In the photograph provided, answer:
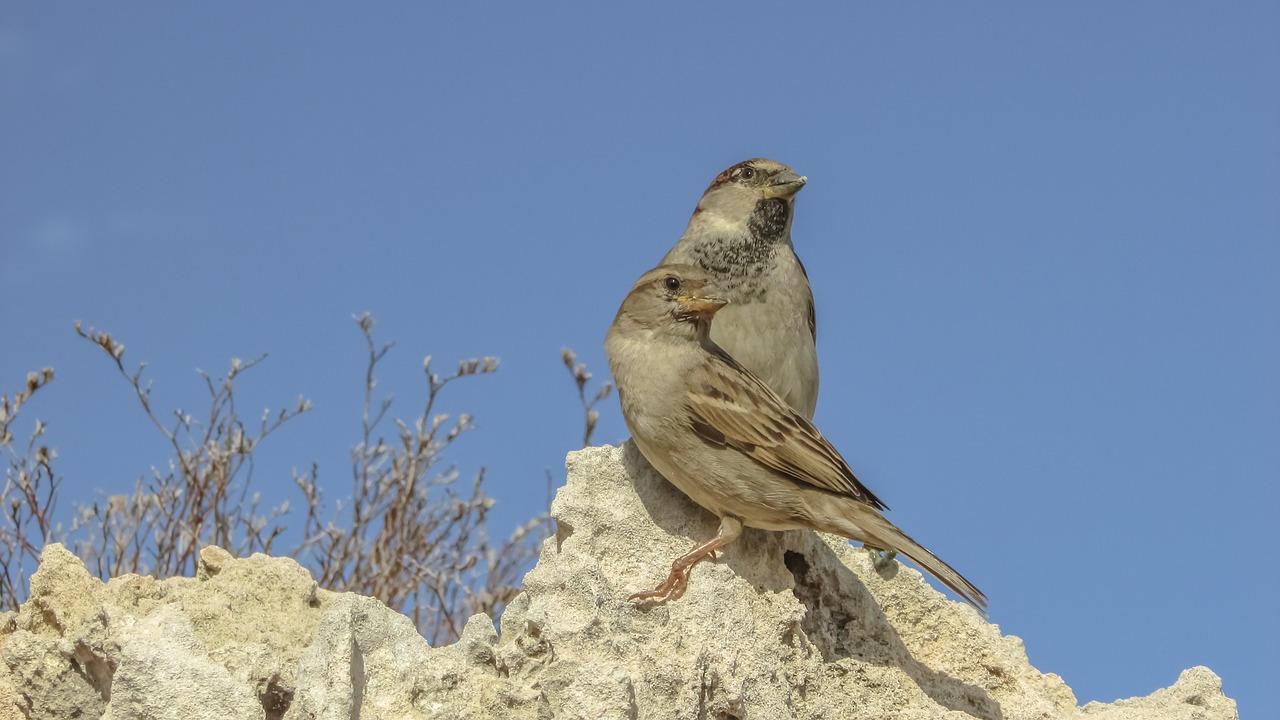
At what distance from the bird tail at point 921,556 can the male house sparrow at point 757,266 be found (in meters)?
1.46

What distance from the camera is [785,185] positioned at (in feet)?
19.3

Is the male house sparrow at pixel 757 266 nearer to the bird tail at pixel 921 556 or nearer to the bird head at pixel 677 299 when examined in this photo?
the bird head at pixel 677 299

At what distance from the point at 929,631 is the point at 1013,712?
1.41 feet

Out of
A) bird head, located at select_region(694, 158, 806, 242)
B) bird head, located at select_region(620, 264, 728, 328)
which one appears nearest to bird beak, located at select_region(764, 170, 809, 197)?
bird head, located at select_region(694, 158, 806, 242)

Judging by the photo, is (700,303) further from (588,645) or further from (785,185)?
(588,645)

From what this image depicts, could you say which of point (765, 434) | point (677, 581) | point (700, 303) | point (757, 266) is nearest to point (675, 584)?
point (677, 581)

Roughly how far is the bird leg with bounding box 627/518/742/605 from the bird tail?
46 centimetres

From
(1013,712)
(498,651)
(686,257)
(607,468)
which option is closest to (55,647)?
(498,651)

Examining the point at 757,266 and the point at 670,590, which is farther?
the point at 757,266

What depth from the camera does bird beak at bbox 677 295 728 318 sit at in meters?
4.87

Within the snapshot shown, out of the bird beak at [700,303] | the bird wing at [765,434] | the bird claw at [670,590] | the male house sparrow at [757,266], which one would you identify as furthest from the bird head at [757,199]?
the bird claw at [670,590]

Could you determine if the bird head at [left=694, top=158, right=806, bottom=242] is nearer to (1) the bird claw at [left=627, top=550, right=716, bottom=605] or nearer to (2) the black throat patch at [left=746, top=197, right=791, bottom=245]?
(2) the black throat patch at [left=746, top=197, right=791, bottom=245]

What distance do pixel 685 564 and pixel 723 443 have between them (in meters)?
0.49

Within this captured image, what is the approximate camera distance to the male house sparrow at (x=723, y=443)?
4.57m
